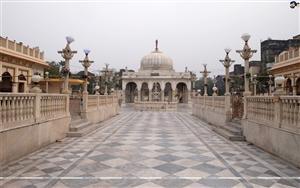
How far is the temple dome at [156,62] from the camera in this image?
185 feet

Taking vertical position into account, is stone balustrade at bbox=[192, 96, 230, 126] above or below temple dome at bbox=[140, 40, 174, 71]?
below

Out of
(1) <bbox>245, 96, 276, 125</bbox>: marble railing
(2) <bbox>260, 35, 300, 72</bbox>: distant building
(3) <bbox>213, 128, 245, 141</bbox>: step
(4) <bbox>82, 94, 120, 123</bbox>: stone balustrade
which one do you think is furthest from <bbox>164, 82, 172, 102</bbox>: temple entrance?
(1) <bbox>245, 96, 276, 125</bbox>: marble railing

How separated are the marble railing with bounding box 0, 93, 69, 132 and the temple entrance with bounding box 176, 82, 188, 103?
46196 mm

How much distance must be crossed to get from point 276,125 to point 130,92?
52507mm

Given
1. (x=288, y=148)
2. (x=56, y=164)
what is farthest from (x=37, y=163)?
(x=288, y=148)

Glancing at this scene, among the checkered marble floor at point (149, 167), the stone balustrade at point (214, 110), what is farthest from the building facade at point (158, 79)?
the checkered marble floor at point (149, 167)

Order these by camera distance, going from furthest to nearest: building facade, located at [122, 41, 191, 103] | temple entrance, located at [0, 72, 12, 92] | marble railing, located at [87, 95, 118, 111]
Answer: building facade, located at [122, 41, 191, 103], temple entrance, located at [0, 72, 12, 92], marble railing, located at [87, 95, 118, 111]

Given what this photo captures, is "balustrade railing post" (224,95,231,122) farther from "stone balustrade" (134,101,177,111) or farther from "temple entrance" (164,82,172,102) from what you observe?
"temple entrance" (164,82,172,102)

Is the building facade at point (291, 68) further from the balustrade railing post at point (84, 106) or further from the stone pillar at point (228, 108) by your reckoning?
the balustrade railing post at point (84, 106)

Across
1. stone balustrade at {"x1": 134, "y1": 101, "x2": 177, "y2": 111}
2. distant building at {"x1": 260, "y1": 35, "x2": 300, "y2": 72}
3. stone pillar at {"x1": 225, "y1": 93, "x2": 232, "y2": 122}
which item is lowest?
stone balustrade at {"x1": 134, "y1": 101, "x2": 177, "y2": 111}

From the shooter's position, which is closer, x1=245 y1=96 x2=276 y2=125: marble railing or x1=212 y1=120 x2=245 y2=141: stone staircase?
x1=245 y1=96 x2=276 y2=125: marble railing

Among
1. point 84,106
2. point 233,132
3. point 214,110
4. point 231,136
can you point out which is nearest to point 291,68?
point 214,110

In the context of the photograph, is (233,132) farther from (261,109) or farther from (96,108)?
(96,108)

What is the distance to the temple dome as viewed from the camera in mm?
56438
